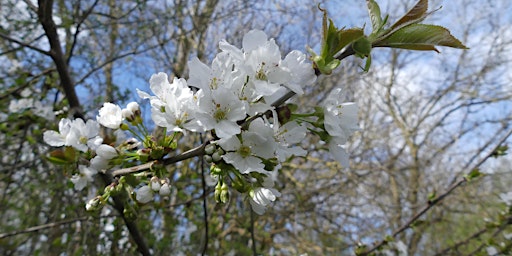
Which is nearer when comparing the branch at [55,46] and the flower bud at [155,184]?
the flower bud at [155,184]

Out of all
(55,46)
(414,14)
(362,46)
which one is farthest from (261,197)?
(55,46)

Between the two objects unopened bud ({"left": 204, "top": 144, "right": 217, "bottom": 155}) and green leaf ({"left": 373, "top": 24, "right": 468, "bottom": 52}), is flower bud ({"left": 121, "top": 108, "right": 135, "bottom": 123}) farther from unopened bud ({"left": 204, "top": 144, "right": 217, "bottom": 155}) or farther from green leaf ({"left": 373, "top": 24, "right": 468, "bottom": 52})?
green leaf ({"left": 373, "top": 24, "right": 468, "bottom": 52})

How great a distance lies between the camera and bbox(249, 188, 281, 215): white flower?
38.2 inches

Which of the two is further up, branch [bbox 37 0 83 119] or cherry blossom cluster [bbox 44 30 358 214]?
branch [bbox 37 0 83 119]

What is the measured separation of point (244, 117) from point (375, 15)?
376 mm

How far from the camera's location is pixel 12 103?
10.0 feet

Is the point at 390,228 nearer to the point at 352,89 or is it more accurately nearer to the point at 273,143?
the point at 352,89

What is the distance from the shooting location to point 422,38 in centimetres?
84

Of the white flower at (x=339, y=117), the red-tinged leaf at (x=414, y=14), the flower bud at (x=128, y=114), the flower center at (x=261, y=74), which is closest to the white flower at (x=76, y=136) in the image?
the flower bud at (x=128, y=114)

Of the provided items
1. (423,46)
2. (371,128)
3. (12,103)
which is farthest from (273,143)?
(371,128)

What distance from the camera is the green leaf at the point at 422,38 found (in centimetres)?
83

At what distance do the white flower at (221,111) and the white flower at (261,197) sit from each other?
0.70 feet

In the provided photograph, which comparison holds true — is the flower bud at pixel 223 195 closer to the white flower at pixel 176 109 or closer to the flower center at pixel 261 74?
the white flower at pixel 176 109

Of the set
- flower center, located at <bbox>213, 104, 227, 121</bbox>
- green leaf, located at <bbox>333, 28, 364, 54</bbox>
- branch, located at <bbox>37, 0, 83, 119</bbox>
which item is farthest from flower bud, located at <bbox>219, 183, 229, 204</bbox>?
branch, located at <bbox>37, 0, 83, 119</bbox>
